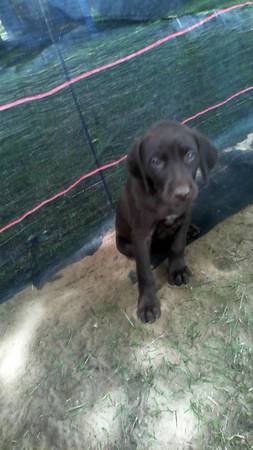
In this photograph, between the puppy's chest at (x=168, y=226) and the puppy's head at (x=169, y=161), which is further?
the puppy's chest at (x=168, y=226)

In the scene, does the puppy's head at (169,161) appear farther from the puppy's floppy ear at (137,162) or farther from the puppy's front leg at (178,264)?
the puppy's front leg at (178,264)

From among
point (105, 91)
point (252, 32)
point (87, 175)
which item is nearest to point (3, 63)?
point (105, 91)

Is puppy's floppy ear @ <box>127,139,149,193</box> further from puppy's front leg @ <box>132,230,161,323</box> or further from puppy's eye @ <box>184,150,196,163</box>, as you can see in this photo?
puppy's front leg @ <box>132,230,161,323</box>

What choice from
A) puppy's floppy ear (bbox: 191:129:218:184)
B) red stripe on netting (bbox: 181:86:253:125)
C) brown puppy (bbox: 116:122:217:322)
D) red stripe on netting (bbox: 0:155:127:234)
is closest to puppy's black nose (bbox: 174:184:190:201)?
brown puppy (bbox: 116:122:217:322)

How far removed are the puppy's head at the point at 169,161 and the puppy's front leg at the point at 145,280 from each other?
15.6 inches

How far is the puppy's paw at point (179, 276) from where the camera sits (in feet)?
11.0

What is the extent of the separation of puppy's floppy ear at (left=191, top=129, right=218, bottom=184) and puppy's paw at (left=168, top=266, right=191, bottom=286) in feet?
3.03

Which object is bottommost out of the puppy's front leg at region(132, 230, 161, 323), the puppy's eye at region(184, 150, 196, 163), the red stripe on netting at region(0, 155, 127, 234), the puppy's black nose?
the puppy's front leg at region(132, 230, 161, 323)

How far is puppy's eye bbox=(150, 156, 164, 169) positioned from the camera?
261 cm

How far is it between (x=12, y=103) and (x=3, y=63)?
34 cm

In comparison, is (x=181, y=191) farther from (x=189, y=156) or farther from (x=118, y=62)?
(x=118, y=62)

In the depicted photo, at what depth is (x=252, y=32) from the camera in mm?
4902

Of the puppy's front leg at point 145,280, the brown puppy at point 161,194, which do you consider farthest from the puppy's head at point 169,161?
the puppy's front leg at point 145,280

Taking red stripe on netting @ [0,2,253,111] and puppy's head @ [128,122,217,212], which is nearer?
puppy's head @ [128,122,217,212]
